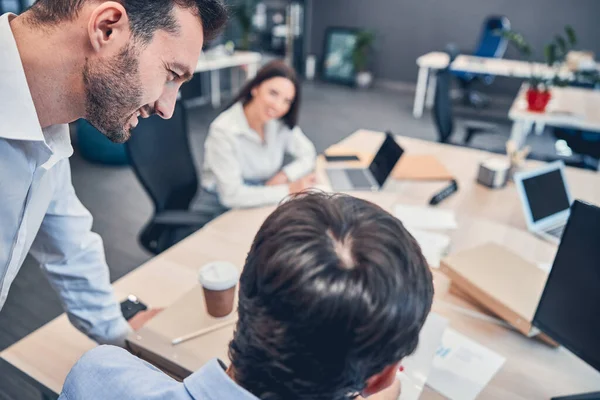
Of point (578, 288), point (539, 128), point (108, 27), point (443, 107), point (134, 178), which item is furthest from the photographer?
point (539, 128)

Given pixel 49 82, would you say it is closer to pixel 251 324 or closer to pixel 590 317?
pixel 251 324

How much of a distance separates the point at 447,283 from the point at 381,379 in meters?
0.87

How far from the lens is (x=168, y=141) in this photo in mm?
1980

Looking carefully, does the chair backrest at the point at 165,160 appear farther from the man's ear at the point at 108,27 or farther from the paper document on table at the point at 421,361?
the paper document on table at the point at 421,361

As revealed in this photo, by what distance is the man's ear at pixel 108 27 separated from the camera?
0.76 meters

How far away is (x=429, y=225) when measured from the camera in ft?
5.78

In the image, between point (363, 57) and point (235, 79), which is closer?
point (235, 79)

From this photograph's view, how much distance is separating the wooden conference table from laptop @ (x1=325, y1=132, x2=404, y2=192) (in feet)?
0.25

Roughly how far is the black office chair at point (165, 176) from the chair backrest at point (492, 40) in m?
5.15

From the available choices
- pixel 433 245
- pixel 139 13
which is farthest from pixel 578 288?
pixel 139 13

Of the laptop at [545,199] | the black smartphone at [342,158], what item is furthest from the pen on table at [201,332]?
the black smartphone at [342,158]

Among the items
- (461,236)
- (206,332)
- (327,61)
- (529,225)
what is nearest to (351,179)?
(461,236)

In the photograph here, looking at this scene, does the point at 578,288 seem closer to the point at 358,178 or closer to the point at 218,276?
the point at 218,276

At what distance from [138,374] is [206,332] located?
437 millimetres
